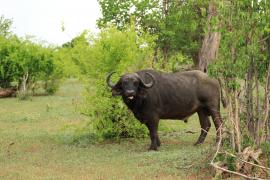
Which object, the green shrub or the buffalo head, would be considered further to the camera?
the green shrub

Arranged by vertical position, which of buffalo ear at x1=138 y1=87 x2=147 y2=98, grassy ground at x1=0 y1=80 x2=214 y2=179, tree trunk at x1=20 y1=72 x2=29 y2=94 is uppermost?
buffalo ear at x1=138 y1=87 x2=147 y2=98

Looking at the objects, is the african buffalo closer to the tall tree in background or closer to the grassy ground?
the grassy ground

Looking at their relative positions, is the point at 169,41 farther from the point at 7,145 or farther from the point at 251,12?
the point at 251,12

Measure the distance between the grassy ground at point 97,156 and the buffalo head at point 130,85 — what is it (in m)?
1.13

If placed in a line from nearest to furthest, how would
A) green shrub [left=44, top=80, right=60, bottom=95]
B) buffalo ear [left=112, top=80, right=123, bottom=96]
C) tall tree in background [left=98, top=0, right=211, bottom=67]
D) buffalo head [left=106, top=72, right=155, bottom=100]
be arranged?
buffalo head [left=106, top=72, right=155, bottom=100]
buffalo ear [left=112, top=80, right=123, bottom=96]
green shrub [left=44, top=80, right=60, bottom=95]
tall tree in background [left=98, top=0, right=211, bottom=67]

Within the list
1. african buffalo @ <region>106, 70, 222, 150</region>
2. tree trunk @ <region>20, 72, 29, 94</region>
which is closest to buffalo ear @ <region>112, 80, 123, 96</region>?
african buffalo @ <region>106, 70, 222, 150</region>

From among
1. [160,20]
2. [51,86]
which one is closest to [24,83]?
[51,86]

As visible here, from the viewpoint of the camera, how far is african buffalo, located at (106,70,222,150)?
10883 millimetres

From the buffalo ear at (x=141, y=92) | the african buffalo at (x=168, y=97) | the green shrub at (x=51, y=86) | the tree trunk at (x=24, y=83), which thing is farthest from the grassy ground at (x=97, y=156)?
the green shrub at (x=51, y=86)

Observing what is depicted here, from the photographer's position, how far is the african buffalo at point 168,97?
35.7ft

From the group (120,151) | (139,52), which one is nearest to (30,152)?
(120,151)

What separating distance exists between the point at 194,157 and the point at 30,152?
→ 351 centimetres

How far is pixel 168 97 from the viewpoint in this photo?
37.6ft

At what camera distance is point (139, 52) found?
1253cm
